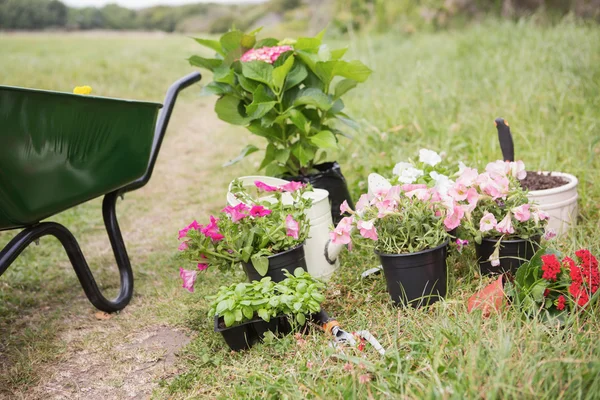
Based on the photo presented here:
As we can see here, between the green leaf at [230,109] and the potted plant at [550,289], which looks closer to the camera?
the potted plant at [550,289]

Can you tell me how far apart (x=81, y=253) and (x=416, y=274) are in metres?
1.12

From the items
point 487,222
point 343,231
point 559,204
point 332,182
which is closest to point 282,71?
point 332,182

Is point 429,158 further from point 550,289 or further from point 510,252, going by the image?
point 550,289

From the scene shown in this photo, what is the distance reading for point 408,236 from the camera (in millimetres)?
1535

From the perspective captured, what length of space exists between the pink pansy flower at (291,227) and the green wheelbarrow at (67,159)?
706 mm

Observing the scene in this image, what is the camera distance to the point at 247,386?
50.7 inches

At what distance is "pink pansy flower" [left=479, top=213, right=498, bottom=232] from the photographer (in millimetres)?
1540

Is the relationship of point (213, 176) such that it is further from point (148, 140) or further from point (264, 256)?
point (264, 256)

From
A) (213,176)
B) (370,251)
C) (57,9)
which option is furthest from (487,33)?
(57,9)

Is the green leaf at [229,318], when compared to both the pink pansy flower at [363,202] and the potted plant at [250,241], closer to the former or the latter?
the potted plant at [250,241]

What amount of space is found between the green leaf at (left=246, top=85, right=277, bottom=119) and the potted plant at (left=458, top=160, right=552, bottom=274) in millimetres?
719

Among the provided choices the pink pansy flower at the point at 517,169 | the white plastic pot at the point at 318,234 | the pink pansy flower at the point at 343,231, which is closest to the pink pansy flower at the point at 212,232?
the white plastic pot at the point at 318,234

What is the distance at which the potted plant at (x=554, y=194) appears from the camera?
1.82 meters

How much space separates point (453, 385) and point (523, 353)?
202mm
